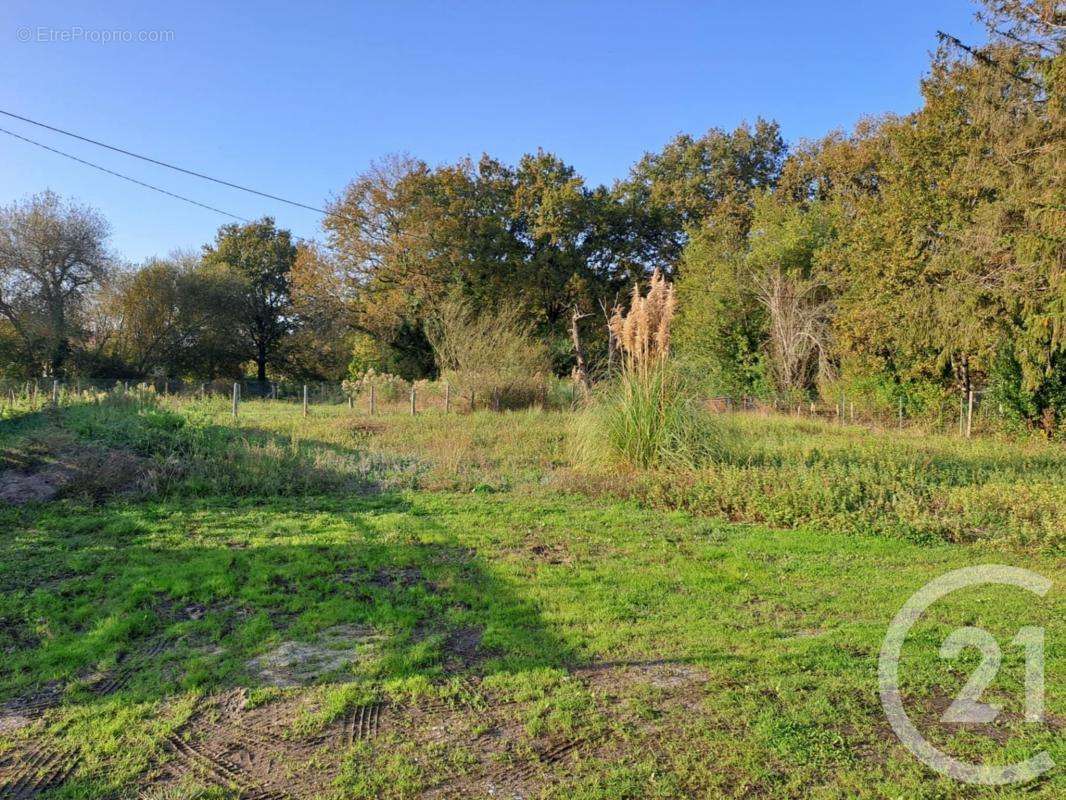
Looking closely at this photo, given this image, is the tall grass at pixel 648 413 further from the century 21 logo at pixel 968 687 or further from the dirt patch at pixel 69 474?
the dirt patch at pixel 69 474

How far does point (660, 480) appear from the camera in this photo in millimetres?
8430

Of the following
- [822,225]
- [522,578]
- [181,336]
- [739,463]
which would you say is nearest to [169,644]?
[522,578]

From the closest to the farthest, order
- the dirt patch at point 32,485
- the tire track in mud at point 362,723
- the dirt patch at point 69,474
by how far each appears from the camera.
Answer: the tire track in mud at point 362,723
the dirt patch at point 32,485
the dirt patch at point 69,474

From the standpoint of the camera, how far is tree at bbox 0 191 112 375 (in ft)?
84.1

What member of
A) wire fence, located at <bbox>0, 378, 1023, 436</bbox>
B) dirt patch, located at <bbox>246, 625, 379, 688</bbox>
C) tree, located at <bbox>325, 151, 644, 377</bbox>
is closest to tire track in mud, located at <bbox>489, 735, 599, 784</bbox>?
dirt patch, located at <bbox>246, 625, 379, 688</bbox>

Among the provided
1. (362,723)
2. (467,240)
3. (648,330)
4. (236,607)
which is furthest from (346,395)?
(362,723)

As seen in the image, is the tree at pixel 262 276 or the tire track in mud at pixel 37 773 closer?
the tire track in mud at pixel 37 773

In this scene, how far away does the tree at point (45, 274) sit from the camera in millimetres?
25641

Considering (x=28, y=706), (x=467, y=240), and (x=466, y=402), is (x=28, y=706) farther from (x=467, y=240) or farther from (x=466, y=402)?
(x=467, y=240)

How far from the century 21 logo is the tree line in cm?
587

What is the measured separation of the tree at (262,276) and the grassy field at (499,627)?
93.4ft

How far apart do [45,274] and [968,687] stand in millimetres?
32611

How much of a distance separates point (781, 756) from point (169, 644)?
3559 millimetres

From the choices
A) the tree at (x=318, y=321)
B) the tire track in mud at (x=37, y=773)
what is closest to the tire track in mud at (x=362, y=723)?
the tire track in mud at (x=37, y=773)
